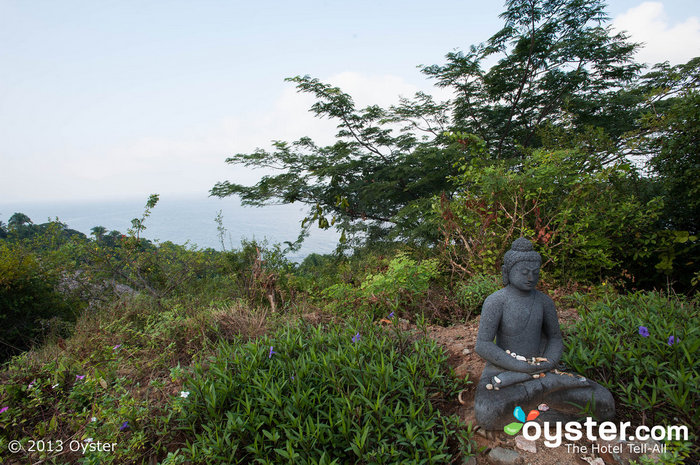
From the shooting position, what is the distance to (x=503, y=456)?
2.07 m

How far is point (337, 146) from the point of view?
10102mm

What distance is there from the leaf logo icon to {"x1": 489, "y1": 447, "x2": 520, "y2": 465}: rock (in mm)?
118

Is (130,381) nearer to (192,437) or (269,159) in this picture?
(192,437)

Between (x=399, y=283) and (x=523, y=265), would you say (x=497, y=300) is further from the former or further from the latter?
(x=399, y=283)

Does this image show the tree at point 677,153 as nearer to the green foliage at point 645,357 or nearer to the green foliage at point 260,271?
the green foliage at point 645,357

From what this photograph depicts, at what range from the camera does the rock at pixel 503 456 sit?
2.04 m

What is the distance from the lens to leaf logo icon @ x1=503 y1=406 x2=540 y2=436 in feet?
7.14

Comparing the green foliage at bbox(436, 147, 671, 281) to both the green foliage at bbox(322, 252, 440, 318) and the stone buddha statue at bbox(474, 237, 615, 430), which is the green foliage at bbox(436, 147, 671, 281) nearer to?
the green foliage at bbox(322, 252, 440, 318)

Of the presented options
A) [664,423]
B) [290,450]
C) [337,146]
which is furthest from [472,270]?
[337,146]

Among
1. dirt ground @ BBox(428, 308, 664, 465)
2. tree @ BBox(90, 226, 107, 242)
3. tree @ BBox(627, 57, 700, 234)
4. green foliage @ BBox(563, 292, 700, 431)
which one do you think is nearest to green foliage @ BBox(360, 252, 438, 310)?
dirt ground @ BBox(428, 308, 664, 465)

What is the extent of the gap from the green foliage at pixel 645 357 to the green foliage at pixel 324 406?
1184 mm

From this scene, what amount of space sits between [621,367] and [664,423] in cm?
55

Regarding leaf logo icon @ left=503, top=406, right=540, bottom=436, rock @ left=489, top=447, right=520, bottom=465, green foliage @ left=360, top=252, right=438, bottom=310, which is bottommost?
rock @ left=489, top=447, right=520, bottom=465

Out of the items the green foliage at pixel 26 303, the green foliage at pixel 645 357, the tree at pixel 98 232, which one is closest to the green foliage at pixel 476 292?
the green foliage at pixel 645 357
